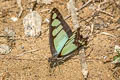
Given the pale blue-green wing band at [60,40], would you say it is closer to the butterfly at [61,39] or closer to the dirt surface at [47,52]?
the butterfly at [61,39]

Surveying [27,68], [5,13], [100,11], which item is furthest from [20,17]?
[100,11]

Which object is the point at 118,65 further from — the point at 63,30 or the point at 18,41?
the point at 18,41

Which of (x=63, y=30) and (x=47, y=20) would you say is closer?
(x=63, y=30)

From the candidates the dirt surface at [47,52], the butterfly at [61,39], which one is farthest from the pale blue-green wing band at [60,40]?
the dirt surface at [47,52]

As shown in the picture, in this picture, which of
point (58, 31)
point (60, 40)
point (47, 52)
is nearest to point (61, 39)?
point (60, 40)

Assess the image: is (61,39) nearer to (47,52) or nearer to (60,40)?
(60,40)

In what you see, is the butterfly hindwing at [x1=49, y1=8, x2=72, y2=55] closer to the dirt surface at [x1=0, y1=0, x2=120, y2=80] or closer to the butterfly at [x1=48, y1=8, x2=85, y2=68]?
the butterfly at [x1=48, y1=8, x2=85, y2=68]

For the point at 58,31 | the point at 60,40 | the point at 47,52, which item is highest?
the point at 58,31
